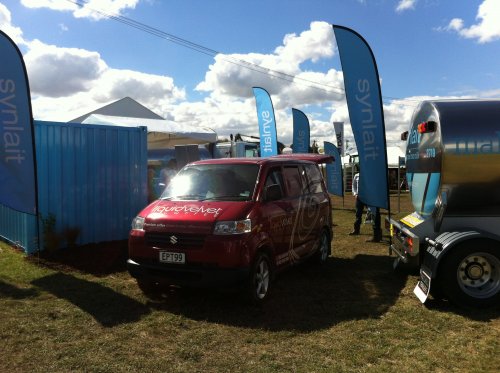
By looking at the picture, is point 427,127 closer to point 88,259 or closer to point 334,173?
point 88,259

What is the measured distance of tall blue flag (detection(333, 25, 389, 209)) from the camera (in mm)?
8188

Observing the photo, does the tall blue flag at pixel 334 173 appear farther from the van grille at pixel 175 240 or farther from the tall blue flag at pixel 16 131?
the van grille at pixel 175 240

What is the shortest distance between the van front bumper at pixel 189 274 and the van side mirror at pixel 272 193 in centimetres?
116

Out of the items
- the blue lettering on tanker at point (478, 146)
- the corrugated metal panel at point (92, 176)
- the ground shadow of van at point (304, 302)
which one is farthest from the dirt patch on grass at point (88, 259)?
the blue lettering on tanker at point (478, 146)

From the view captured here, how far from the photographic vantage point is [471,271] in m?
5.54

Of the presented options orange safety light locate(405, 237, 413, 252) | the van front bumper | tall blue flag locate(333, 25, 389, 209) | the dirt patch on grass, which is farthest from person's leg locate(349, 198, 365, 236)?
the van front bumper

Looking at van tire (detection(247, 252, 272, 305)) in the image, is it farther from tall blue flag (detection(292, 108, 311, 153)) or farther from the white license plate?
tall blue flag (detection(292, 108, 311, 153))

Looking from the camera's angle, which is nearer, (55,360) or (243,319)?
→ (55,360)

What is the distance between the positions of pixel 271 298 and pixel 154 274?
1635 millimetres

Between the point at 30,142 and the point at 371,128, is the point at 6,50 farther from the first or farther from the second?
the point at 371,128

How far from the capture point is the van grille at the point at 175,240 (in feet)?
17.3

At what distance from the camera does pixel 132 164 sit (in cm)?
980

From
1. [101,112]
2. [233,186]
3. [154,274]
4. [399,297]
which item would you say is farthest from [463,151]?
[101,112]

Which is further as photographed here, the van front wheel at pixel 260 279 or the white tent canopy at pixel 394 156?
the white tent canopy at pixel 394 156
